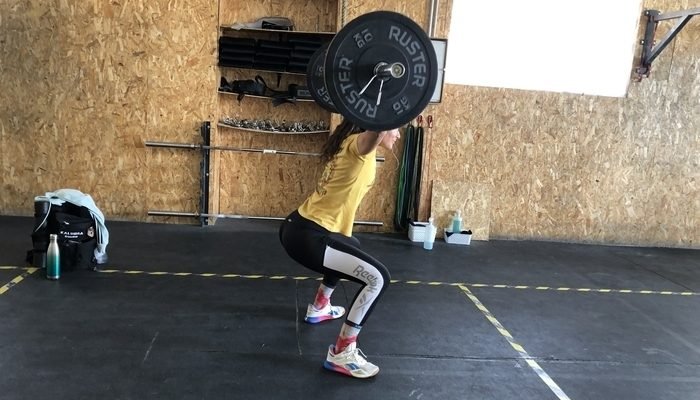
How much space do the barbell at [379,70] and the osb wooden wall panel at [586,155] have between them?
10.3ft

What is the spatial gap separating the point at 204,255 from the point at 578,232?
3.85 meters

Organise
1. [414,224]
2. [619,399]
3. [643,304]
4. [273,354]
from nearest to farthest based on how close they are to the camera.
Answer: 1. [619,399]
2. [273,354]
3. [643,304]
4. [414,224]

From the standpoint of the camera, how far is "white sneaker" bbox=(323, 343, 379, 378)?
241 centimetres

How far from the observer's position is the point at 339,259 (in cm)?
236

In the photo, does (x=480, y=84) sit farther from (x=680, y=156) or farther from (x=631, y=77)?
(x=680, y=156)

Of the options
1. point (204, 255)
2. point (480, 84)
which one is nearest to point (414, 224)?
point (480, 84)

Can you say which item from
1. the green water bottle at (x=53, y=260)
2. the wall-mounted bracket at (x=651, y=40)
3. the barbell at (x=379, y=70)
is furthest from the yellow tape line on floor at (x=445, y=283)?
the wall-mounted bracket at (x=651, y=40)

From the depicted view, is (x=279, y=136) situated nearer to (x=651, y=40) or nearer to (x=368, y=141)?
Answer: (x=368, y=141)

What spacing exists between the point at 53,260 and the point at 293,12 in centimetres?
324

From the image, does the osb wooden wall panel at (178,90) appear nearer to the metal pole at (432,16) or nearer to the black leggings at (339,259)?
the metal pole at (432,16)

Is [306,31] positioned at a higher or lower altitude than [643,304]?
higher

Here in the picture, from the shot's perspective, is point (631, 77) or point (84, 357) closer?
point (84, 357)

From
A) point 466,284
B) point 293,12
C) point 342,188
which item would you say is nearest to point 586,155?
point 466,284

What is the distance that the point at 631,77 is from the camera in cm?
548
